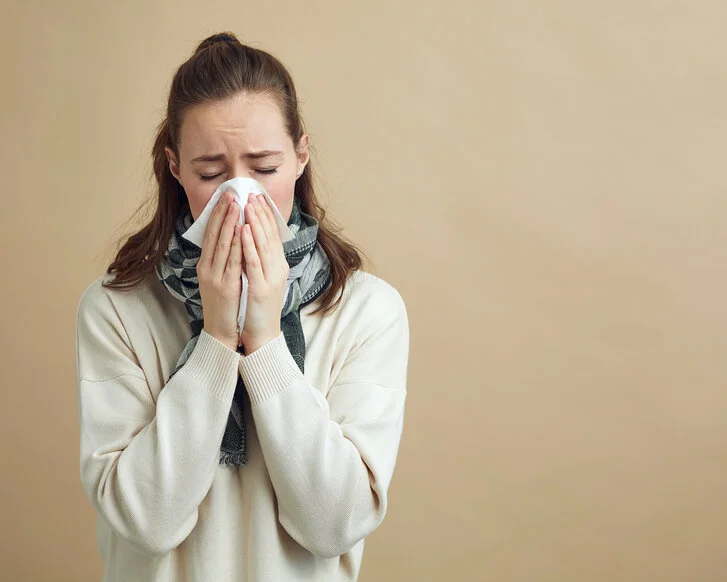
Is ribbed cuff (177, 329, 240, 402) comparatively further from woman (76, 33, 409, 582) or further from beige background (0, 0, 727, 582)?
beige background (0, 0, 727, 582)

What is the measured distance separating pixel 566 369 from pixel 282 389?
4.85ft

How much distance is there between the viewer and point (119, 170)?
3010mm

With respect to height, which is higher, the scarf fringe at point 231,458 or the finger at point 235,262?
the finger at point 235,262

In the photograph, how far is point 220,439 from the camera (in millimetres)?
1635

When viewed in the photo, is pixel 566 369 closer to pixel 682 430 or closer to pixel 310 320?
pixel 682 430

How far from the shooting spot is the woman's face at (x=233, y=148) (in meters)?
1.72

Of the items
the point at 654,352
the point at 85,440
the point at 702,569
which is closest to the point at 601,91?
the point at 654,352

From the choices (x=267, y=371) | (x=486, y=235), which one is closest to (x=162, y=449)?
(x=267, y=371)

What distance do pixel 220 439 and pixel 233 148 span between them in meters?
0.48

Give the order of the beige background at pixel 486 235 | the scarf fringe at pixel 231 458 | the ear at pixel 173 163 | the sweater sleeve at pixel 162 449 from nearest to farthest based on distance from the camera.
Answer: the sweater sleeve at pixel 162 449
the scarf fringe at pixel 231 458
the ear at pixel 173 163
the beige background at pixel 486 235

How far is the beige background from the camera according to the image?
114 inches

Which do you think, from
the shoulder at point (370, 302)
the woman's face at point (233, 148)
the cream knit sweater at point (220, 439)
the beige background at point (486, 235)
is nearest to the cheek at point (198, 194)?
the woman's face at point (233, 148)

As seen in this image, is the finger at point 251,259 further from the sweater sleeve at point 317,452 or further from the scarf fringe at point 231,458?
the scarf fringe at point 231,458

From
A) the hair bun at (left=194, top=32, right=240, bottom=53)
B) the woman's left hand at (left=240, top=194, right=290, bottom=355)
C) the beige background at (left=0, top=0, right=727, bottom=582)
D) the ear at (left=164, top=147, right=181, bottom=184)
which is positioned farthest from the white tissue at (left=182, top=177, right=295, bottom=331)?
the beige background at (left=0, top=0, right=727, bottom=582)
